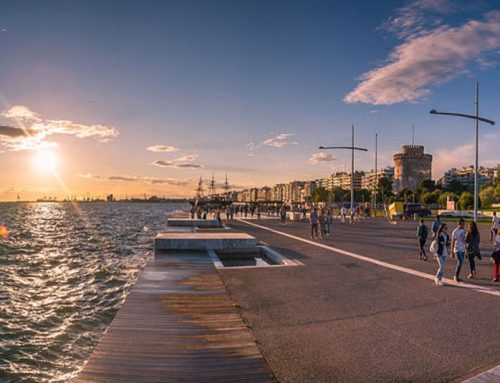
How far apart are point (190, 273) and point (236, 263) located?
5.82 m

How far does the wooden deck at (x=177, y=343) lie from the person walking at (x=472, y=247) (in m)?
7.19

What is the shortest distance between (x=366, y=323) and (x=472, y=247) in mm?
6557

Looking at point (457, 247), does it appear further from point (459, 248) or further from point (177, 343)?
point (177, 343)

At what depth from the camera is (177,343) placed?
6.69 m

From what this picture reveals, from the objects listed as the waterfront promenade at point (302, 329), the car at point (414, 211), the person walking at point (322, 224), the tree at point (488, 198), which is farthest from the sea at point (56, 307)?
the tree at point (488, 198)

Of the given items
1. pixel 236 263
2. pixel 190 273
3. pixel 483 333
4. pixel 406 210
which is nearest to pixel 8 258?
pixel 236 263

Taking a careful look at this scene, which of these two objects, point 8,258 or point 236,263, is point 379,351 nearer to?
point 236,263

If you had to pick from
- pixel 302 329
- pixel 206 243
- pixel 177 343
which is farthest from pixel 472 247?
pixel 206 243

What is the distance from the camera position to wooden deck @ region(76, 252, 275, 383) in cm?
549

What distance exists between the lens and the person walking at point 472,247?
12.0m

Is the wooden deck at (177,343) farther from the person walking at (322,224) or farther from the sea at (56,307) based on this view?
the person walking at (322,224)

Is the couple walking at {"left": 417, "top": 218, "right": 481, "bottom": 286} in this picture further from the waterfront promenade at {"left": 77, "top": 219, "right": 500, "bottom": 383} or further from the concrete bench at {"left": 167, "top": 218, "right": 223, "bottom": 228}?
the concrete bench at {"left": 167, "top": 218, "right": 223, "bottom": 228}

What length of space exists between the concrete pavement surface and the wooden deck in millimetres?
340

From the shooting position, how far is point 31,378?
29.1 feet
